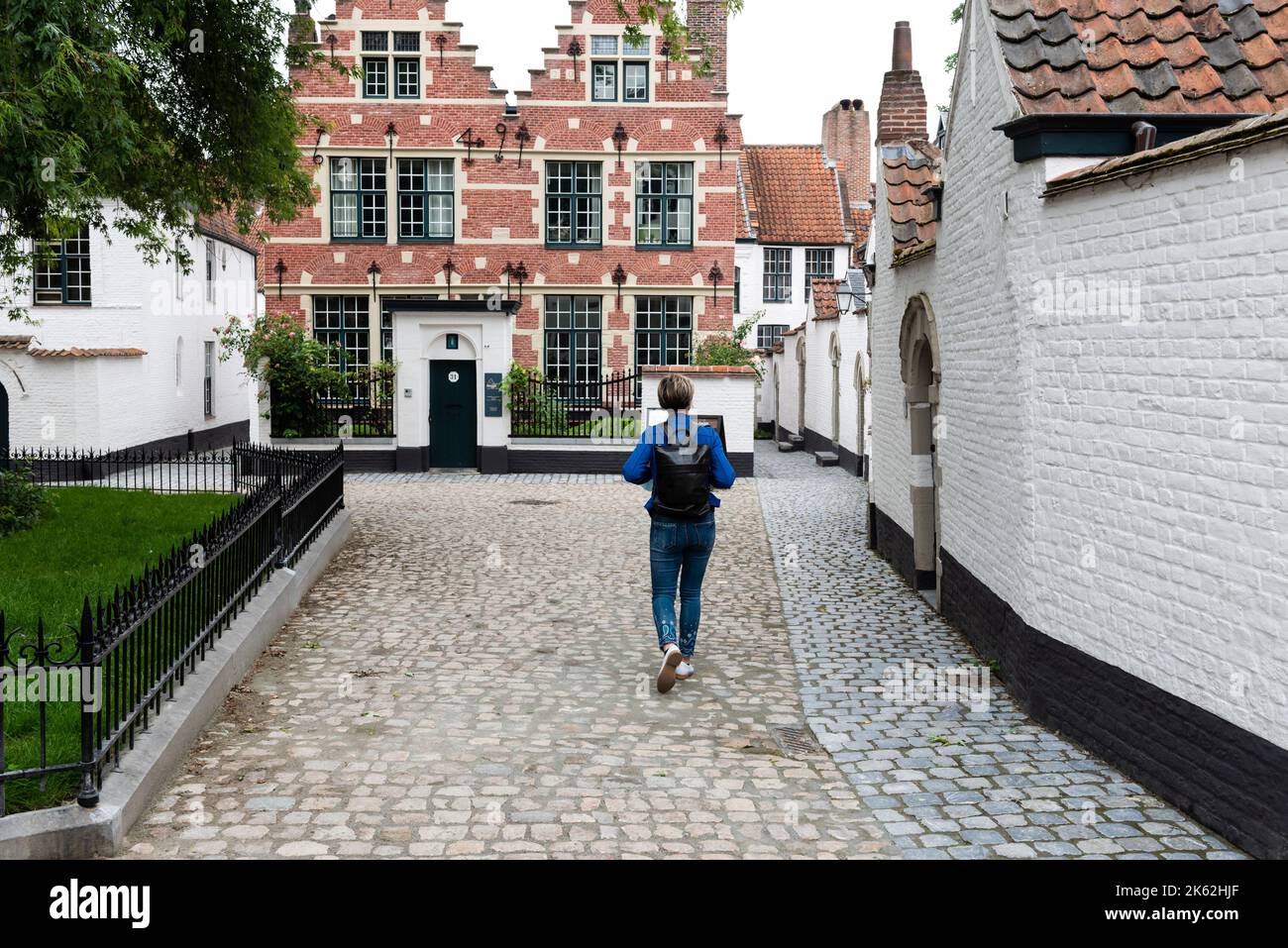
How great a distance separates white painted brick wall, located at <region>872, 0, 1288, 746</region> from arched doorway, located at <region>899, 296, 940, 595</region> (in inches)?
96.4

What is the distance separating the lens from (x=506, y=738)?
6.99 meters

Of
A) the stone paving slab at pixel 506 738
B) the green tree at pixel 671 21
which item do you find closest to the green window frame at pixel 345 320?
the green tree at pixel 671 21

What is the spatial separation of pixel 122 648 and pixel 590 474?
1812cm

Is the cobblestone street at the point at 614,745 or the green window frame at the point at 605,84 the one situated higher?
the green window frame at the point at 605,84

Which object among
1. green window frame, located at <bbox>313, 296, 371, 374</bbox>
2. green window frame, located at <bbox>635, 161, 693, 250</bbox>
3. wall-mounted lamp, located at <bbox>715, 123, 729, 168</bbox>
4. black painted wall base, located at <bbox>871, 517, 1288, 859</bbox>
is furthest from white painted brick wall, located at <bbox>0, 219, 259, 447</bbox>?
black painted wall base, located at <bbox>871, 517, 1288, 859</bbox>

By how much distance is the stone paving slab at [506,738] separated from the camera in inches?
216

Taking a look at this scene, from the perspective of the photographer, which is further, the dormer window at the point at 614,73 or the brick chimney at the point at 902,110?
the dormer window at the point at 614,73

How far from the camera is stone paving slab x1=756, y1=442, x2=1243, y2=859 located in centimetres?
540

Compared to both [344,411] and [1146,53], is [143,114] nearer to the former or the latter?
[1146,53]

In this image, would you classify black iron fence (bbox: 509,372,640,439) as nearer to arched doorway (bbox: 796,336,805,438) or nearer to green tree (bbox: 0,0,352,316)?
green tree (bbox: 0,0,352,316)

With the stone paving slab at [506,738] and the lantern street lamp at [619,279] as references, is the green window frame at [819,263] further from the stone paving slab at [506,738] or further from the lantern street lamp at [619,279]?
the stone paving slab at [506,738]

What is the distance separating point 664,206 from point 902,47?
44.2 ft

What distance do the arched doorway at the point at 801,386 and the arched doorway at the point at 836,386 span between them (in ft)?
14.5
